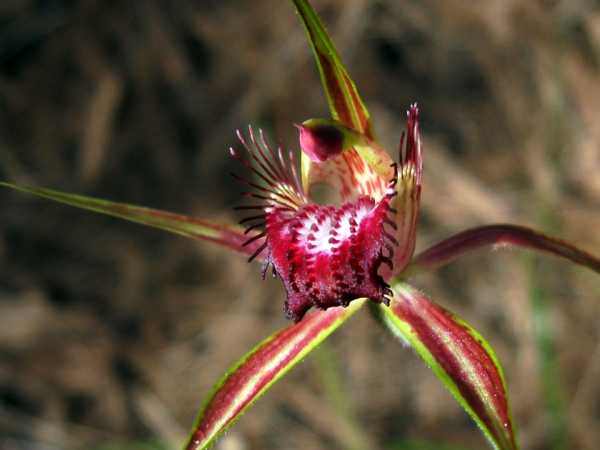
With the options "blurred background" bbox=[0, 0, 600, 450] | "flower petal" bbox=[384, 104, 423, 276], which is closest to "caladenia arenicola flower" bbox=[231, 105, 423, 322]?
"flower petal" bbox=[384, 104, 423, 276]

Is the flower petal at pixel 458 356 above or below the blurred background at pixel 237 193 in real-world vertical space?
below

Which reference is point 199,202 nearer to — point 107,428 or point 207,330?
point 207,330

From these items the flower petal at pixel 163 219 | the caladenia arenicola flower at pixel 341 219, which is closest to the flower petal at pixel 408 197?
the caladenia arenicola flower at pixel 341 219

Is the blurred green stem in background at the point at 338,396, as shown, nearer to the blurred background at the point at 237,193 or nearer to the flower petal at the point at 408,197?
the blurred background at the point at 237,193

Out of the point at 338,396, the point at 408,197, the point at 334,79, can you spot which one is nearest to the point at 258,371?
the point at 408,197

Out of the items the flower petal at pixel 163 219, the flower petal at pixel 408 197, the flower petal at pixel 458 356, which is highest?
the flower petal at pixel 163 219

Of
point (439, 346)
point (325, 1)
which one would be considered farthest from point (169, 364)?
point (439, 346)

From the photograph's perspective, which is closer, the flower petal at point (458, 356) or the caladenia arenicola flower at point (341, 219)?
the flower petal at point (458, 356)
